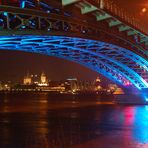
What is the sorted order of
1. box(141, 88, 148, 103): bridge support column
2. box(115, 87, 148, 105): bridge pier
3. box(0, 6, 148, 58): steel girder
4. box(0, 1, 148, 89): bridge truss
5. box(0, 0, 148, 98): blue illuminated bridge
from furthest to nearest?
box(115, 87, 148, 105): bridge pier, box(141, 88, 148, 103): bridge support column, box(0, 0, 148, 98): blue illuminated bridge, box(0, 1, 148, 89): bridge truss, box(0, 6, 148, 58): steel girder

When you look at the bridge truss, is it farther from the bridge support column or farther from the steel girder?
the bridge support column

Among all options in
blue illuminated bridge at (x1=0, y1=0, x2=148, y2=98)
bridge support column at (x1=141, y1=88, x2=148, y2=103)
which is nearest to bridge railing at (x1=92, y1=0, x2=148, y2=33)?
blue illuminated bridge at (x1=0, y1=0, x2=148, y2=98)

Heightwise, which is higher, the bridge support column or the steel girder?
the steel girder

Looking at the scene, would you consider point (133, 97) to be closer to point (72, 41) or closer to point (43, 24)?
point (72, 41)

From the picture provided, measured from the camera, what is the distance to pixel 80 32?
38906mm

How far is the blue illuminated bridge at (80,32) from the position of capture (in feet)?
99.1

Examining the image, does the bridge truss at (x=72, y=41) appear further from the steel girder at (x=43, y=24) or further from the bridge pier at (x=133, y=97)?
the bridge pier at (x=133, y=97)

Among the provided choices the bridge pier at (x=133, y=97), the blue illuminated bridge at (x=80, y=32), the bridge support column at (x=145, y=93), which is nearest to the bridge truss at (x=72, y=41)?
the blue illuminated bridge at (x=80, y=32)

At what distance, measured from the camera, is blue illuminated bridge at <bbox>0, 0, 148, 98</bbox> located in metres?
30.2

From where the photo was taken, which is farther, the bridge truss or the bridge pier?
the bridge pier

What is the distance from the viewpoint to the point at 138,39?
59.8 m

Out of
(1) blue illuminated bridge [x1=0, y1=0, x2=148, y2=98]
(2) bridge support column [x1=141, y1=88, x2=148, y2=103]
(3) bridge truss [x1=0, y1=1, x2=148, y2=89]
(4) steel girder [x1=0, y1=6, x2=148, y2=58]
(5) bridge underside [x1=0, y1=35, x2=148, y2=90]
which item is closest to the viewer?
(4) steel girder [x1=0, y1=6, x2=148, y2=58]

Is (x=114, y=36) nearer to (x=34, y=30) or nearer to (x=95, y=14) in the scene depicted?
(x=95, y=14)

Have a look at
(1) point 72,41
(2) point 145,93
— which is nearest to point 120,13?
(1) point 72,41
